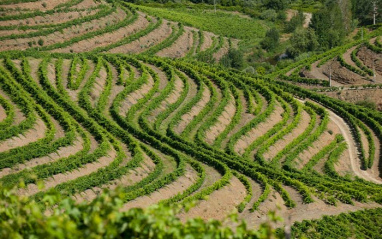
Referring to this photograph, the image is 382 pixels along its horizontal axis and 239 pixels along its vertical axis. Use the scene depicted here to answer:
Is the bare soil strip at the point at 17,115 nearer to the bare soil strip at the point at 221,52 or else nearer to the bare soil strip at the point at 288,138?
the bare soil strip at the point at 288,138

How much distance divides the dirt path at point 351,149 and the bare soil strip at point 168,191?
2171 cm

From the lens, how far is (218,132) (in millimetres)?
71500

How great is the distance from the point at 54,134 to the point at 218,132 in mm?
20175

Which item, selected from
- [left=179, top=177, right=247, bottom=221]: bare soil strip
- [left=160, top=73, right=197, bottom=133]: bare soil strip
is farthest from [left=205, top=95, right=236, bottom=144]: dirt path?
[left=179, top=177, right=247, bottom=221]: bare soil strip

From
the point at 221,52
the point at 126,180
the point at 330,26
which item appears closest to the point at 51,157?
the point at 126,180

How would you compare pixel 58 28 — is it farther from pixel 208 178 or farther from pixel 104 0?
pixel 208 178

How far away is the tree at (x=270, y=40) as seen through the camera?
130m

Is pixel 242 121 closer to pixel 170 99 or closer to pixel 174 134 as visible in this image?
pixel 170 99

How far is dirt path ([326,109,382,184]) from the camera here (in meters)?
70.1

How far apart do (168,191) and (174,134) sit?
14519 mm

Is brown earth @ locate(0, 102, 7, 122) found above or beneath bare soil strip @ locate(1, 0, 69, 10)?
beneath

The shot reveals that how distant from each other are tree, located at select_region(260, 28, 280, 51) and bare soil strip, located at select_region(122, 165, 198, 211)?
73.9 meters

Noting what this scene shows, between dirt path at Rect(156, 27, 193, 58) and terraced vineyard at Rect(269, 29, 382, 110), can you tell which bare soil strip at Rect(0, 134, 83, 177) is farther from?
terraced vineyard at Rect(269, 29, 382, 110)

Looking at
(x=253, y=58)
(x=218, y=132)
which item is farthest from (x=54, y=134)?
(x=253, y=58)
